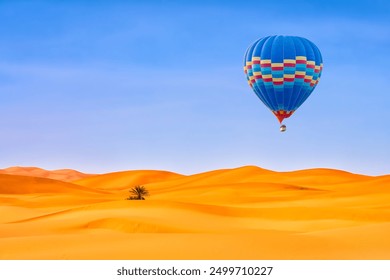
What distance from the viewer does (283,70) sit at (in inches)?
1540

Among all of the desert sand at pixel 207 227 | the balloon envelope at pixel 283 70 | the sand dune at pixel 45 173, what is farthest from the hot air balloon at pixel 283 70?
the sand dune at pixel 45 173

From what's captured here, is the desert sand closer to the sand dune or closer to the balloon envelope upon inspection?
the balloon envelope

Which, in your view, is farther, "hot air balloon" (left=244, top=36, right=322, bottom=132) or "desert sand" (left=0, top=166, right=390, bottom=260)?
"hot air balloon" (left=244, top=36, right=322, bottom=132)

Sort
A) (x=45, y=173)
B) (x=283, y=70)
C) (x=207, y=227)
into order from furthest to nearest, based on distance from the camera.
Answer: (x=45, y=173), (x=283, y=70), (x=207, y=227)

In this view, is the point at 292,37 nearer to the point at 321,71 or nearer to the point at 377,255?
the point at 321,71

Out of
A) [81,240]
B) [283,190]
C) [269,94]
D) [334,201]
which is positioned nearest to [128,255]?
[81,240]

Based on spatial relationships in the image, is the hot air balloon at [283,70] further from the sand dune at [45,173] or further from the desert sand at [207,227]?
the sand dune at [45,173]

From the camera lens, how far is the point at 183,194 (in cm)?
7194

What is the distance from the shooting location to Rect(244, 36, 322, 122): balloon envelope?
39.1 m

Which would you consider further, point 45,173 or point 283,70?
point 45,173

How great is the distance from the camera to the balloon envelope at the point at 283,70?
39.1 meters

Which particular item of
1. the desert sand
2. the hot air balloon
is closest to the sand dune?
the desert sand

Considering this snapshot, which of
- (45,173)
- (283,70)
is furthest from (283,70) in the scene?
(45,173)

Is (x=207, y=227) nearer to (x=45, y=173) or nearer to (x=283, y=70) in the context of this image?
(x=283, y=70)
